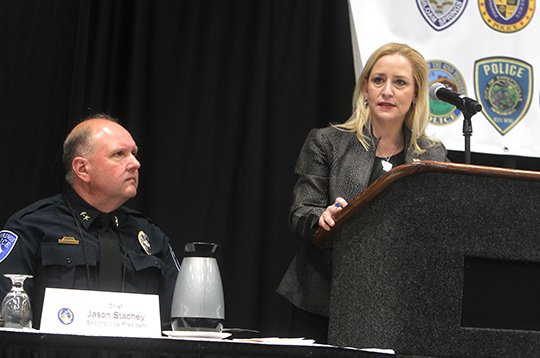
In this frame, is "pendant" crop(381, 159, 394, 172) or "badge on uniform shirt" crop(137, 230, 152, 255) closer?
"pendant" crop(381, 159, 394, 172)

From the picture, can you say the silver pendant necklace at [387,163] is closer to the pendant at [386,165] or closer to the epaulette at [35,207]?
the pendant at [386,165]

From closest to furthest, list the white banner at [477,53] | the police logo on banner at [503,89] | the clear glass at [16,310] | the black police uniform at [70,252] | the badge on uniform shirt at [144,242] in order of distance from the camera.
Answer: the clear glass at [16,310] < the black police uniform at [70,252] < the badge on uniform shirt at [144,242] < the white banner at [477,53] < the police logo on banner at [503,89]

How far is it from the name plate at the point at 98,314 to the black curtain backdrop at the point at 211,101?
1725 mm

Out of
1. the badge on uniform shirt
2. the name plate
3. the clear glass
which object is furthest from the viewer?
the badge on uniform shirt

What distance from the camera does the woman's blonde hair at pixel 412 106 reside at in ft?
10.9

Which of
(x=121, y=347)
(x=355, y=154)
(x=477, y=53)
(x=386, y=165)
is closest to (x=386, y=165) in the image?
(x=386, y=165)

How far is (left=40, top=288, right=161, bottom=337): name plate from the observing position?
2.02m

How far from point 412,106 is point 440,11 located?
797 millimetres

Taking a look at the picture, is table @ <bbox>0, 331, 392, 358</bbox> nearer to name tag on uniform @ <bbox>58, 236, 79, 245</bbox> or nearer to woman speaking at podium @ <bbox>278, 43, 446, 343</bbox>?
woman speaking at podium @ <bbox>278, 43, 446, 343</bbox>

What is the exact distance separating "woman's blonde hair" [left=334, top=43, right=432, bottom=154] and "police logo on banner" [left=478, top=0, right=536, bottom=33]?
832mm

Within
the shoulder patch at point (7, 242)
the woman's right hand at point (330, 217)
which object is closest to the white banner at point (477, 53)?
the woman's right hand at point (330, 217)

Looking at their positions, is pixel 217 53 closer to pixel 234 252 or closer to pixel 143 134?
pixel 143 134

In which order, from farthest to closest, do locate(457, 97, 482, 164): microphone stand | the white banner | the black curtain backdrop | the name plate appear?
the white banner
the black curtain backdrop
locate(457, 97, 482, 164): microphone stand
the name plate

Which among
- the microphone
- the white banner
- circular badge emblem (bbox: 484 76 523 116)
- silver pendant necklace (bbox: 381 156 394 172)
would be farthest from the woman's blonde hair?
circular badge emblem (bbox: 484 76 523 116)
